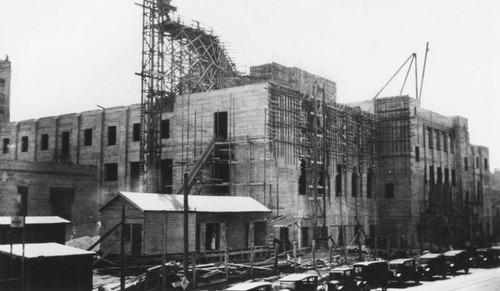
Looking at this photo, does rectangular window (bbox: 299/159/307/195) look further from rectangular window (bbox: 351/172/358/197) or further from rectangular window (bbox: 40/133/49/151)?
rectangular window (bbox: 40/133/49/151)

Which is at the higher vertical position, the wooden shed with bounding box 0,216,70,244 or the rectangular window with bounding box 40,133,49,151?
the rectangular window with bounding box 40,133,49,151

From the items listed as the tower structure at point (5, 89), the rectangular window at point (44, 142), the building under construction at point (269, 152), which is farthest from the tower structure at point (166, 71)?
the tower structure at point (5, 89)

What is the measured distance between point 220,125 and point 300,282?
20199 millimetres

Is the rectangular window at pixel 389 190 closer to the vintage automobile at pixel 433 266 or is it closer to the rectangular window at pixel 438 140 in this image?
the rectangular window at pixel 438 140

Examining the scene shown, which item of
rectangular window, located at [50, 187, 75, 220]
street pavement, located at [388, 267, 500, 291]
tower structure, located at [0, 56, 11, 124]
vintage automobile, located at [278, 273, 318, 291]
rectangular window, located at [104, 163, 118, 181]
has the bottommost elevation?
street pavement, located at [388, 267, 500, 291]

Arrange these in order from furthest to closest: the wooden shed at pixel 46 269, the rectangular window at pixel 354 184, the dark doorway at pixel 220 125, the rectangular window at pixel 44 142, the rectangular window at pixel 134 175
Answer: the rectangular window at pixel 44 142
the rectangular window at pixel 354 184
the rectangular window at pixel 134 175
the dark doorway at pixel 220 125
the wooden shed at pixel 46 269

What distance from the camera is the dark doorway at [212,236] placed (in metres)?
33.6

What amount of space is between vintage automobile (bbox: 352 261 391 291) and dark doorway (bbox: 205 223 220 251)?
34.1ft

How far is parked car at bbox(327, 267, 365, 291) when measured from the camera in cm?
2402

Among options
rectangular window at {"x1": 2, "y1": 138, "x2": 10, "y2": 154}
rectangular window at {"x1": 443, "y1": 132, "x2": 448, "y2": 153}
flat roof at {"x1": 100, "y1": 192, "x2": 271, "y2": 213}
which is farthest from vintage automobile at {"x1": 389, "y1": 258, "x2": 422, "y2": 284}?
rectangular window at {"x1": 2, "y1": 138, "x2": 10, "y2": 154}

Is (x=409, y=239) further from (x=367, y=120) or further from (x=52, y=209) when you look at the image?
(x=52, y=209)

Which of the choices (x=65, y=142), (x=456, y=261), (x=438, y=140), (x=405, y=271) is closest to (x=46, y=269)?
(x=405, y=271)

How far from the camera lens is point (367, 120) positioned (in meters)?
49.8

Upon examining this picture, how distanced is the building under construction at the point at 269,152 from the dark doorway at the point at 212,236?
14.0 feet
